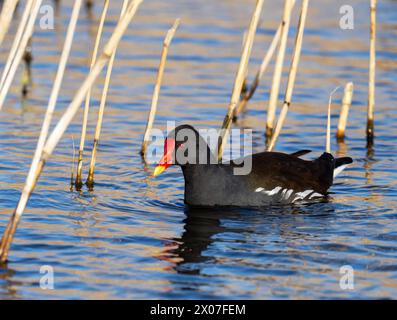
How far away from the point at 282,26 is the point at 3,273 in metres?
4.21

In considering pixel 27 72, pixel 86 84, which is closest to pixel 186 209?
pixel 86 84

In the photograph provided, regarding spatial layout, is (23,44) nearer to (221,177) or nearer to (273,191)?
(221,177)

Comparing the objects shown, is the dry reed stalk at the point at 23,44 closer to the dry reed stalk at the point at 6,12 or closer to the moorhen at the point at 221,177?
the dry reed stalk at the point at 6,12

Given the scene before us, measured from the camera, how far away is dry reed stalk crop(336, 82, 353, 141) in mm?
11047

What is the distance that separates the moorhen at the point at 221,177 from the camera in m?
8.66

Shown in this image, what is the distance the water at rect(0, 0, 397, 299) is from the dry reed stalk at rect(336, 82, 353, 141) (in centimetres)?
19

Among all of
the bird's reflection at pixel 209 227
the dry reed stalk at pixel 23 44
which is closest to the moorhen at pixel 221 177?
the bird's reflection at pixel 209 227

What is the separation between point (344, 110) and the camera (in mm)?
11180

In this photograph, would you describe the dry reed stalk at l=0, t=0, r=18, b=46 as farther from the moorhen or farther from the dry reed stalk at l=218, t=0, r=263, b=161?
the dry reed stalk at l=218, t=0, r=263, b=161

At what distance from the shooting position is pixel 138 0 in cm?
614

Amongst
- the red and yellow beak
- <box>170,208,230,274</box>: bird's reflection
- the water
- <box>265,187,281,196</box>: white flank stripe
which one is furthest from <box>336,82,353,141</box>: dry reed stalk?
the red and yellow beak

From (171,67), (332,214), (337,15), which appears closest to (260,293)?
(332,214)

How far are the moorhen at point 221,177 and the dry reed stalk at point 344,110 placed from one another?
2.28 m

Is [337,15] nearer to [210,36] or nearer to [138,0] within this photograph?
[210,36]
